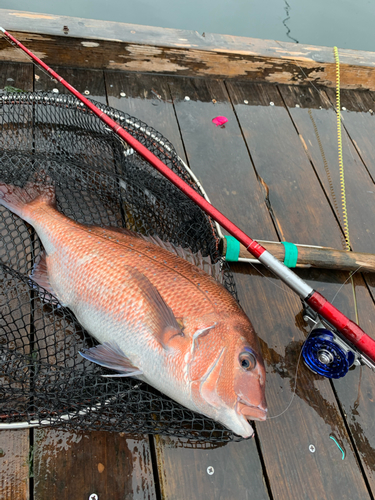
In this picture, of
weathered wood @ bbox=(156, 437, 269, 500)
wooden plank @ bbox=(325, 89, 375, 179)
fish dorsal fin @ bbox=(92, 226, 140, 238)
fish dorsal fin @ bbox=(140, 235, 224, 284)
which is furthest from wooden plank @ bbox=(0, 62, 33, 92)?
wooden plank @ bbox=(325, 89, 375, 179)

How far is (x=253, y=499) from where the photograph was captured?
1.58 meters

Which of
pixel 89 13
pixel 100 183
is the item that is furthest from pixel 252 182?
pixel 89 13

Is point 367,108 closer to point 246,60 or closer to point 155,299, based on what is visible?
point 246,60

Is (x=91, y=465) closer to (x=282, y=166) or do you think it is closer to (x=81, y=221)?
(x=81, y=221)

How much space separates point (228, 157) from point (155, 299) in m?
1.72

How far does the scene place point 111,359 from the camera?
1.51 meters

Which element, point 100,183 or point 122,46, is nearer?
point 100,183

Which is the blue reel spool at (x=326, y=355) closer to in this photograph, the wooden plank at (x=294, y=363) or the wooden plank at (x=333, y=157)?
the wooden plank at (x=294, y=363)

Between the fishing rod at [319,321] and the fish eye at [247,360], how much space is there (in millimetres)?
372

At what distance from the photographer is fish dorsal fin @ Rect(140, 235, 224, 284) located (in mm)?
1773

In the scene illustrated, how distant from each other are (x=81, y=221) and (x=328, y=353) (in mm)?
1491

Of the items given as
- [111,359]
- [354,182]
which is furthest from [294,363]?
[354,182]

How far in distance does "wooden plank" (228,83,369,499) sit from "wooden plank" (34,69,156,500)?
58 cm

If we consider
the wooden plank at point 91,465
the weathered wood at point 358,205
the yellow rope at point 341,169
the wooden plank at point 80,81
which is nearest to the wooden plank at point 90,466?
the wooden plank at point 91,465
